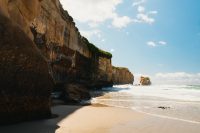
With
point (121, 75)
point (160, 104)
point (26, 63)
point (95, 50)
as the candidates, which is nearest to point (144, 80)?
point (121, 75)

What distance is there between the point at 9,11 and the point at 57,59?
61.6ft

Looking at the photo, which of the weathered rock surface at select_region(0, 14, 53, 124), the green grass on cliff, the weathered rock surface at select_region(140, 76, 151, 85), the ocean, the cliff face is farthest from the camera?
the weathered rock surface at select_region(140, 76, 151, 85)

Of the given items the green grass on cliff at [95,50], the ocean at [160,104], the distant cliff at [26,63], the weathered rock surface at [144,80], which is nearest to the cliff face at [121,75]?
the weathered rock surface at [144,80]

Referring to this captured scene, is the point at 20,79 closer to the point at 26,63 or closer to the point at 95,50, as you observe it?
the point at 26,63

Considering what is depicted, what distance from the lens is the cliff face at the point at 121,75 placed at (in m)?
87.3

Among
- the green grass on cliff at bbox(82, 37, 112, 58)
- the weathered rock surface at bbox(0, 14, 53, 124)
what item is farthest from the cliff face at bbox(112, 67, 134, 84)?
the weathered rock surface at bbox(0, 14, 53, 124)

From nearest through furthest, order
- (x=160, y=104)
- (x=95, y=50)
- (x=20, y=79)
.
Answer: (x=20, y=79), (x=160, y=104), (x=95, y=50)

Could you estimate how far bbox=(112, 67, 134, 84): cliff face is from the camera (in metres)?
87.3

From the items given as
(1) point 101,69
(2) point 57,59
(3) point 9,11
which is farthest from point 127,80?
(3) point 9,11

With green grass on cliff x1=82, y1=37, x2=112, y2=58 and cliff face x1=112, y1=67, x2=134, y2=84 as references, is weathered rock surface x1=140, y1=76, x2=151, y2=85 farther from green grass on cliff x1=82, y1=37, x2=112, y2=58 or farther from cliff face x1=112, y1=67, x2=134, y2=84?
green grass on cliff x1=82, y1=37, x2=112, y2=58

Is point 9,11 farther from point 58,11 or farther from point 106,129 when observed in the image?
point 58,11

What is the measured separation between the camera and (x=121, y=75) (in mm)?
95750

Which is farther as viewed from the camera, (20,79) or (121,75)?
(121,75)

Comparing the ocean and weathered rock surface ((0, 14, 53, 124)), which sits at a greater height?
weathered rock surface ((0, 14, 53, 124))
